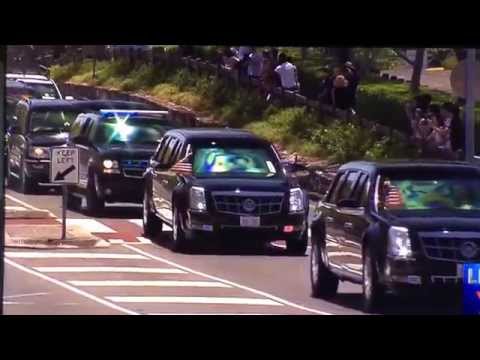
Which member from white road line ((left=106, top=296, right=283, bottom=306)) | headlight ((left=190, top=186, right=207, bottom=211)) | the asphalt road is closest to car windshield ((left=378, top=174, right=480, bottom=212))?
the asphalt road

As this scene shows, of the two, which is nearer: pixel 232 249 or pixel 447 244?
pixel 447 244

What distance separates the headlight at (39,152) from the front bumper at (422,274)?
11.7ft

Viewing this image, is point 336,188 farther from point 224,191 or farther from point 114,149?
point 114,149

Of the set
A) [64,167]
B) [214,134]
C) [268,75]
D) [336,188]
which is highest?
[268,75]

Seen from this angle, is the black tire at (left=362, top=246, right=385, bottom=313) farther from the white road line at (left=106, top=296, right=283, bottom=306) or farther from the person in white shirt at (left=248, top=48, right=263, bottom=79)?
the person in white shirt at (left=248, top=48, right=263, bottom=79)

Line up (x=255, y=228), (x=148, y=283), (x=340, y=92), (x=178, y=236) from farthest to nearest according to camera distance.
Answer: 1. (x=340, y=92)
2. (x=178, y=236)
3. (x=255, y=228)
4. (x=148, y=283)

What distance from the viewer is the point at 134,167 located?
1873 cm

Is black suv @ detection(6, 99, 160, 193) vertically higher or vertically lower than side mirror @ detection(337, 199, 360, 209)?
higher

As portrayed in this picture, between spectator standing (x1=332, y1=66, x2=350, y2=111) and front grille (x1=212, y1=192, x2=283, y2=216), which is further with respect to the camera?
spectator standing (x1=332, y1=66, x2=350, y2=111)

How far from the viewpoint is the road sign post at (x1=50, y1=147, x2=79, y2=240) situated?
18.6 m

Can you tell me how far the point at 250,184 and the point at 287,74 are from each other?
126cm

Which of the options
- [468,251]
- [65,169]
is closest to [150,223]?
[65,169]

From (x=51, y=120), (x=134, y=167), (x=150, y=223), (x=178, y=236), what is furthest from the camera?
(x=51, y=120)

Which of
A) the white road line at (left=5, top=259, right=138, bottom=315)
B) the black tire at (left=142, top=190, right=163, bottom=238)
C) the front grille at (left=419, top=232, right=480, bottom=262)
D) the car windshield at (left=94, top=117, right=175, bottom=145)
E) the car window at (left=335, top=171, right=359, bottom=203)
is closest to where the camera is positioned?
the front grille at (left=419, top=232, right=480, bottom=262)
